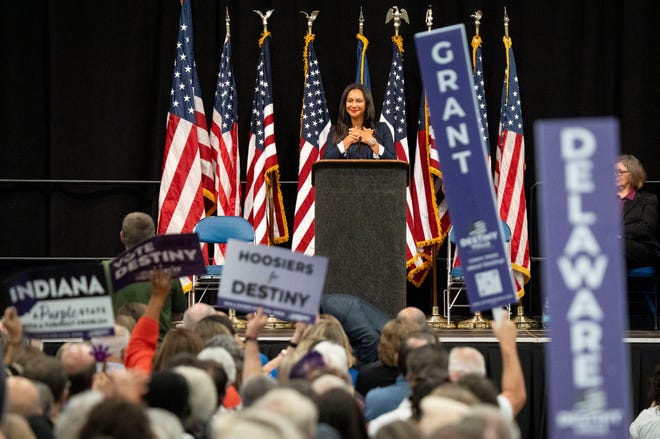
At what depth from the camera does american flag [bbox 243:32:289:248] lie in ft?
32.8

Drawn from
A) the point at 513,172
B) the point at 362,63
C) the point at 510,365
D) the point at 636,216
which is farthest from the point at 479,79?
the point at 510,365

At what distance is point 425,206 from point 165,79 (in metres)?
2.56

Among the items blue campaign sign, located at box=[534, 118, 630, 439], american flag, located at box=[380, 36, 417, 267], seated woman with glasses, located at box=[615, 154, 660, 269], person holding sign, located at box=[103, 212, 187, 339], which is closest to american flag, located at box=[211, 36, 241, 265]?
american flag, located at box=[380, 36, 417, 267]

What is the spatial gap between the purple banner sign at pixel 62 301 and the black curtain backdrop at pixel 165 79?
231 inches

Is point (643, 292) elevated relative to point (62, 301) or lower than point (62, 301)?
lower

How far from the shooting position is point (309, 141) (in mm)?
10062

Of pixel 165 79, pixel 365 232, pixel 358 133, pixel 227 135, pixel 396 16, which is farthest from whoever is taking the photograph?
pixel 165 79

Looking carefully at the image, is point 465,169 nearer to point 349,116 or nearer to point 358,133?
point 358,133

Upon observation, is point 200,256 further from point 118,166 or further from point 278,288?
point 118,166

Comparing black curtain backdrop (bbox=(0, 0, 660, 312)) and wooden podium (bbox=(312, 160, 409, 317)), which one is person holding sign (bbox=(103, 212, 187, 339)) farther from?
black curtain backdrop (bbox=(0, 0, 660, 312))

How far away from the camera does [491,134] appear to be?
1072 centimetres

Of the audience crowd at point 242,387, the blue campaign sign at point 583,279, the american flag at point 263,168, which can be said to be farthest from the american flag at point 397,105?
the blue campaign sign at point 583,279

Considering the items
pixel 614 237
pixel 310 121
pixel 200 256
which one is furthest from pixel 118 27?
pixel 614 237

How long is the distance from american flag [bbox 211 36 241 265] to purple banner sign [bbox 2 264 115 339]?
530 centimetres
